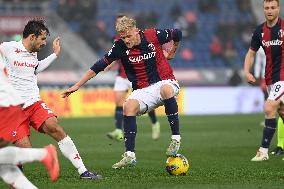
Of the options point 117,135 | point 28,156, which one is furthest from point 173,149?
point 117,135

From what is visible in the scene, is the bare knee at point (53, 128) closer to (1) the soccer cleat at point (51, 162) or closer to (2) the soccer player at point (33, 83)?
(2) the soccer player at point (33, 83)

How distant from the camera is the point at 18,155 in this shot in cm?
695

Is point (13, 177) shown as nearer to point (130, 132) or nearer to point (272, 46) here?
point (130, 132)

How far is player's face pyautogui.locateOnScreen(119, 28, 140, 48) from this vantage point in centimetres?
1024

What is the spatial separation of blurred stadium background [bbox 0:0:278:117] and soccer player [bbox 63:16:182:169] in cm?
1723

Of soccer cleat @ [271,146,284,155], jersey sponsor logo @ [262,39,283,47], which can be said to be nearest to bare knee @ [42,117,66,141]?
jersey sponsor logo @ [262,39,283,47]

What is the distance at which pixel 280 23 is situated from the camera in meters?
A: 11.5

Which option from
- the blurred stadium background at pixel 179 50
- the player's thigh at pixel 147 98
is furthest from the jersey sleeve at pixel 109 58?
the blurred stadium background at pixel 179 50

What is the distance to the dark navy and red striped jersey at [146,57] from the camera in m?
10.6

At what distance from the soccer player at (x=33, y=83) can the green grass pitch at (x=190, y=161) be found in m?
0.36

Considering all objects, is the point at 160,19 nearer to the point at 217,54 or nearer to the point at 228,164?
the point at 217,54

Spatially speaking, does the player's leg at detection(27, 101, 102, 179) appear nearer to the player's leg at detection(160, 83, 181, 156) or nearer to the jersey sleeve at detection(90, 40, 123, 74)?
the jersey sleeve at detection(90, 40, 123, 74)

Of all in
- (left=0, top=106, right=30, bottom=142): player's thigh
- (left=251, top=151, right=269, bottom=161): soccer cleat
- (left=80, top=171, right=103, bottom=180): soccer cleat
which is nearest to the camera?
(left=0, top=106, right=30, bottom=142): player's thigh

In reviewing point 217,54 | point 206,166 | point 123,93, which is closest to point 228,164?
point 206,166
